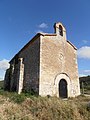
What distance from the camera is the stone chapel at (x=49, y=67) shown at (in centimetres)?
1266

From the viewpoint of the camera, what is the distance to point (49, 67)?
13.2 m

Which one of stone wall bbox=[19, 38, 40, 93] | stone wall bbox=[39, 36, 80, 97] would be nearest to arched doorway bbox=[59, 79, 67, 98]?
stone wall bbox=[39, 36, 80, 97]

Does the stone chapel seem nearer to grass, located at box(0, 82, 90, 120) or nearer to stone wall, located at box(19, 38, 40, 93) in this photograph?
stone wall, located at box(19, 38, 40, 93)

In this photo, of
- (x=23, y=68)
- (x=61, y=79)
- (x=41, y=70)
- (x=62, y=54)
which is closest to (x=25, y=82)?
(x=23, y=68)

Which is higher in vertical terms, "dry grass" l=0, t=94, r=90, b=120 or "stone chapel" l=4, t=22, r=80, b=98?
"stone chapel" l=4, t=22, r=80, b=98

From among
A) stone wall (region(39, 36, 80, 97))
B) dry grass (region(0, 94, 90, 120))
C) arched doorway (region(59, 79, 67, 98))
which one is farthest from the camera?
arched doorway (region(59, 79, 67, 98))

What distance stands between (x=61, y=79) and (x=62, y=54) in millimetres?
2727

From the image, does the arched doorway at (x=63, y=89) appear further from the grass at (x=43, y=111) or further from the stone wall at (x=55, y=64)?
the grass at (x=43, y=111)

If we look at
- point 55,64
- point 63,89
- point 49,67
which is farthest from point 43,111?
point 63,89

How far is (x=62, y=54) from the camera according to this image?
14844mm

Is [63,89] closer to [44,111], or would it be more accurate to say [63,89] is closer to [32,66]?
[32,66]

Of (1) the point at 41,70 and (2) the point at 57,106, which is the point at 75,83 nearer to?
(1) the point at 41,70

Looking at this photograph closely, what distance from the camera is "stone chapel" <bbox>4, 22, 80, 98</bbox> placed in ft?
41.6

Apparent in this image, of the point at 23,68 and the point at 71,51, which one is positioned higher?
the point at 71,51
